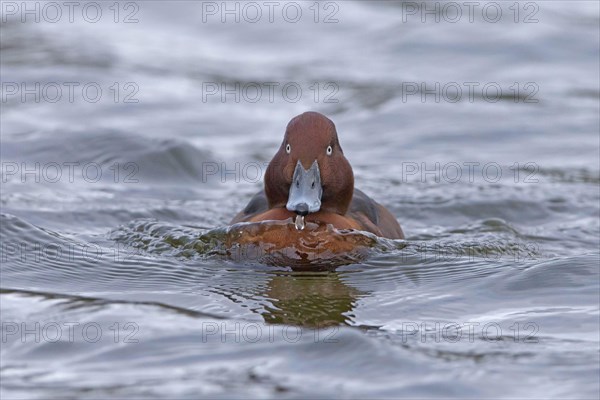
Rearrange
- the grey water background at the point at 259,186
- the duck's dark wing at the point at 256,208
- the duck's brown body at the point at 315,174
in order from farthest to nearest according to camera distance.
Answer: the duck's dark wing at the point at 256,208 → the duck's brown body at the point at 315,174 → the grey water background at the point at 259,186

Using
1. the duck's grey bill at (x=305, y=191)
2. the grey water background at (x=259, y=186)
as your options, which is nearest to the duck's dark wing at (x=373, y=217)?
the grey water background at (x=259, y=186)

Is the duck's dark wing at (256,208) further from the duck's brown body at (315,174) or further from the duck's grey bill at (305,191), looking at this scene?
the duck's grey bill at (305,191)

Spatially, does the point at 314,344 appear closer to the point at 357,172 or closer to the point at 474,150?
the point at 357,172

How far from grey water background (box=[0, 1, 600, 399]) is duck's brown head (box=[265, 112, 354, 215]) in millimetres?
485

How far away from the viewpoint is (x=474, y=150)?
518 inches

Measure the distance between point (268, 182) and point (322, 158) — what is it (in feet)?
1.60

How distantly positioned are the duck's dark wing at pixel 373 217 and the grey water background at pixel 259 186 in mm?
350

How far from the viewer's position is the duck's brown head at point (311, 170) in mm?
8117

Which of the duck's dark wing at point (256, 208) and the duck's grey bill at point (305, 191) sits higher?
the duck's grey bill at point (305, 191)

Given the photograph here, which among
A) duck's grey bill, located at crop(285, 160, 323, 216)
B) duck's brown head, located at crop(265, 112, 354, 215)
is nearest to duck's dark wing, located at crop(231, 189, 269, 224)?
duck's brown head, located at crop(265, 112, 354, 215)

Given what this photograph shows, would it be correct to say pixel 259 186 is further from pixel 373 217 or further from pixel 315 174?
pixel 315 174

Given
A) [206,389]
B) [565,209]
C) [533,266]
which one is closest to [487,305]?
[533,266]

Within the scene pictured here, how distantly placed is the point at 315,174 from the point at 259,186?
12.3ft

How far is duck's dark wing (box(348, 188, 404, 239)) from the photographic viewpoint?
28.9ft
